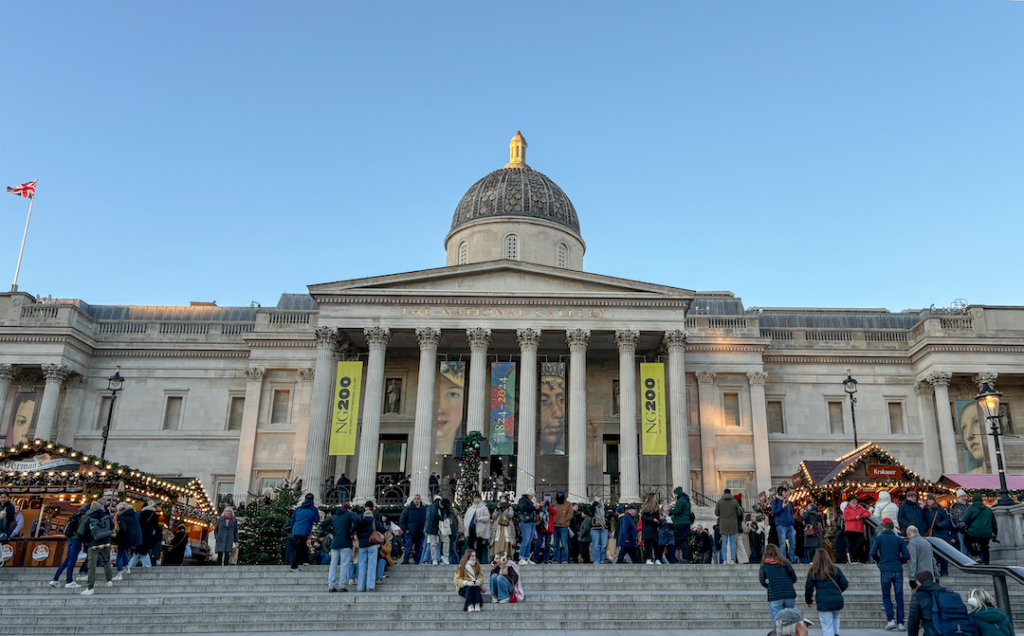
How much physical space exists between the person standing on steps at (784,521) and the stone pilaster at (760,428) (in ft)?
55.9

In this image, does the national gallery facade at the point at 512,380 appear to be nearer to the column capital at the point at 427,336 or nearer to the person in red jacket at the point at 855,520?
the column capital at the point at 427,336

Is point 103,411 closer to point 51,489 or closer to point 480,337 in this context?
point 51,489

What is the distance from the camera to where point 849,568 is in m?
18.8

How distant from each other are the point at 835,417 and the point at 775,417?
277cm

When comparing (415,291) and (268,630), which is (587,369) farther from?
(268,630)

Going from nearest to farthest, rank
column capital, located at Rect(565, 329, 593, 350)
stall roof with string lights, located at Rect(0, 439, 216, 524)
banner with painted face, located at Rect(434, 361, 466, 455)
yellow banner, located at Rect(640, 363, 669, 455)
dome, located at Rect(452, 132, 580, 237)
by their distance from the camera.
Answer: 1. stall roof with string lights, located at Rect(0, 439, 216, 524)
2. yellow banner, located at Rect(640, 363, 669, 455)
3. banner with painted face, located at Rect(434, 361, 466, 455)
4. column capital, located at Rect(565, 329, 593, 350)
5. dome, located at Rect(452, 132, 580, 237)

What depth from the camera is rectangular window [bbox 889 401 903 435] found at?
128 ft

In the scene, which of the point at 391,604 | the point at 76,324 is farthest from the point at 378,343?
the point at 391,604

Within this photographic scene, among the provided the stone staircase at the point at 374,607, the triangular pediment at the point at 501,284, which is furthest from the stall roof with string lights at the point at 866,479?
the triangular pediment at the point at 501,284

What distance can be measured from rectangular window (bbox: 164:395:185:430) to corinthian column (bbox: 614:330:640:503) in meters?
19.1

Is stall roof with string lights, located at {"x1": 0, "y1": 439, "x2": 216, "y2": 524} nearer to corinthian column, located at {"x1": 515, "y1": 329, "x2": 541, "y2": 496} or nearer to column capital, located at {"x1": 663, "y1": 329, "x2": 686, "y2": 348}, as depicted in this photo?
corinthian column, located at {"x1": 515, "y1": 329, "x2": 541, "y2": 496}

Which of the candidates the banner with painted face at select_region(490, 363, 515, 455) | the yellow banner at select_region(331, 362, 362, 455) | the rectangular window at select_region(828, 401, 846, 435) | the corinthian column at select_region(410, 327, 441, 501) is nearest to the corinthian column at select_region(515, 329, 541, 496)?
the banner with painted face at select_region(490, 363, 515, 455)

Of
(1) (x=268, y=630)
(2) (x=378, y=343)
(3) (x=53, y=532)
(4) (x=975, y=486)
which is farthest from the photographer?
(2) (x=378, y=343)

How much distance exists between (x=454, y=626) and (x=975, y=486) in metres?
19.1
